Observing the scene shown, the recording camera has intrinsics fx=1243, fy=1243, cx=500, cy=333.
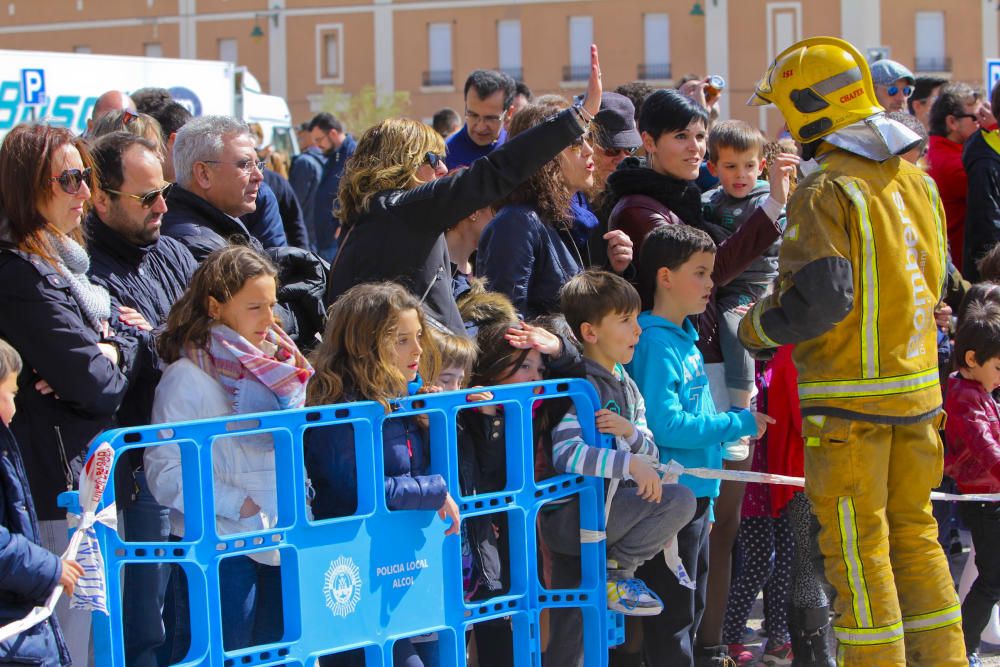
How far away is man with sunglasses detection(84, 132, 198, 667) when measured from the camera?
12.9ft

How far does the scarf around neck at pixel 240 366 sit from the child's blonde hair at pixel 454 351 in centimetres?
53

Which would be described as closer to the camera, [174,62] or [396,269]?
[396,269]

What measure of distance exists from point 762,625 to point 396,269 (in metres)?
2.64

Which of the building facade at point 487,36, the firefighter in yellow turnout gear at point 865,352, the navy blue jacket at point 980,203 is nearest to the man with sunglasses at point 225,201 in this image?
the firefighter in yellow turnout gear at point 865,352

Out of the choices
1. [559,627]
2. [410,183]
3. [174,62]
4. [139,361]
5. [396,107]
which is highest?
[396,107]

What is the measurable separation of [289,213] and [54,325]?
135 inches

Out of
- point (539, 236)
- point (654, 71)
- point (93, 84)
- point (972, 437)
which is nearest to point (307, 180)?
point (93, 84)

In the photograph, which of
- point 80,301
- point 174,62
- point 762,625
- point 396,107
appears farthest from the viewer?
point 396,107

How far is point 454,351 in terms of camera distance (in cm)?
418

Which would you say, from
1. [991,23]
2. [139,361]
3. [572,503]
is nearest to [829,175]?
[572,503]

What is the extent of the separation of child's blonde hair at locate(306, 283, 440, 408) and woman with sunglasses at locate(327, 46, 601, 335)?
519 mm

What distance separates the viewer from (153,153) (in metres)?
4.39

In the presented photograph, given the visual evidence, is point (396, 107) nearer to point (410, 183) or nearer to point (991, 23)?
point (991, 23)

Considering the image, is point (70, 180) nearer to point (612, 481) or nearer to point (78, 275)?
point (78, 275)
